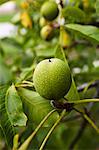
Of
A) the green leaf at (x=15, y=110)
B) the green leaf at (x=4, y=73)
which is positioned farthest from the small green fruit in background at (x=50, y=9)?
the green leaf at (x=15, y=110)

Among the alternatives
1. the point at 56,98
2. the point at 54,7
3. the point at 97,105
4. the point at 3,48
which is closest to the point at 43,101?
the point at 56,98

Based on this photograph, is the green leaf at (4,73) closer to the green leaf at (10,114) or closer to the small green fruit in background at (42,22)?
the small green fruit in background at (42,22)

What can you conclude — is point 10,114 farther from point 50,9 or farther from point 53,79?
point 50,9

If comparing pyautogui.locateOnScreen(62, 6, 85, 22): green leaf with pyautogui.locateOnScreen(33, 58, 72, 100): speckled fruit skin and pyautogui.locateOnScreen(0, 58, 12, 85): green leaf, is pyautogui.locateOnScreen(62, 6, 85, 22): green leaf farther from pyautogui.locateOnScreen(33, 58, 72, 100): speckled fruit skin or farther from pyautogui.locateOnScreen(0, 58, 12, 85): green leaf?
pyautogui.locateOnScreen(0, 58, 12, 85): green leaf

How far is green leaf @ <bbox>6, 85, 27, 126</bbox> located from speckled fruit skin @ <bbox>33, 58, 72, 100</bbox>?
8cm

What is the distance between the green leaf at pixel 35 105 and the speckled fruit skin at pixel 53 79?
101 mm

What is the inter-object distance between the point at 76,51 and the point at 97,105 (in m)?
0.39

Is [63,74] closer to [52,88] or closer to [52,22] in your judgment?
[52,88]

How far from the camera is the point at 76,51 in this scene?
79.5 inches

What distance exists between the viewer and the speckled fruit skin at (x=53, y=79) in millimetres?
951

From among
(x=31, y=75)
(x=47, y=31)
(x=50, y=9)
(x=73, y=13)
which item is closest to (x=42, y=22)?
(x=47, y=31)

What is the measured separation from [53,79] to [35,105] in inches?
6.1

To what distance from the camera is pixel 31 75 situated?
1.22 meters

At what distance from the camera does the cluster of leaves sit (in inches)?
→ 40.1
